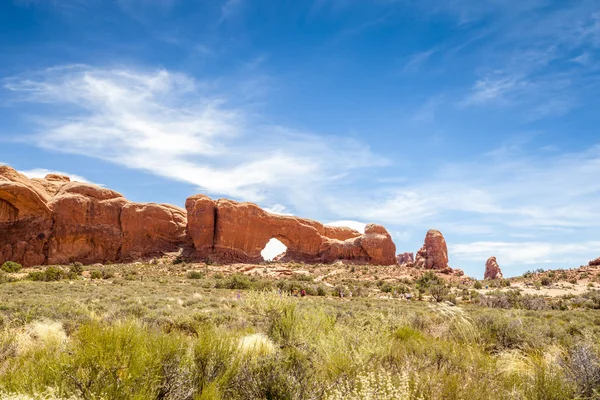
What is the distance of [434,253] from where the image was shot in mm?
52750

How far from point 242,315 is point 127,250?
37.5 metres

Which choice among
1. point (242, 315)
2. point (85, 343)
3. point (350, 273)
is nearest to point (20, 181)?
point (350, 273)

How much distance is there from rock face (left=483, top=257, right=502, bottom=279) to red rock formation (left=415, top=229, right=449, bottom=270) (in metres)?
11.2

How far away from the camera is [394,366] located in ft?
15.4

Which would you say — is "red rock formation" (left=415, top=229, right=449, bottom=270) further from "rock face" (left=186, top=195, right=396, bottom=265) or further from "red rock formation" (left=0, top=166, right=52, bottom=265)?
"red rock formation" (left=0, top=166, right=52, bottom=265)

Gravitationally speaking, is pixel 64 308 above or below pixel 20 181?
below

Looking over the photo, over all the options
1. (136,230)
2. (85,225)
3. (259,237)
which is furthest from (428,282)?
(85,225)

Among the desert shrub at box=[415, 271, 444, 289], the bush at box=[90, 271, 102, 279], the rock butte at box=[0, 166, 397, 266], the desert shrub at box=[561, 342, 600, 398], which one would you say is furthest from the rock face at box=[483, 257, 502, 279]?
the desert shrub at box=[561, 342, 600, 398]

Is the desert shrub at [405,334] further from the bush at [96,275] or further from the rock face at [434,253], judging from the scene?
the rock face at [434,253]

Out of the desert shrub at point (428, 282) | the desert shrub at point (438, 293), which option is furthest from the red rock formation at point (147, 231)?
the desert shrub at point (438, 293)

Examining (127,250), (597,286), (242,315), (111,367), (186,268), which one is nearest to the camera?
(111,367)

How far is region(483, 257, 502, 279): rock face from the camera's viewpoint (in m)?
59.3

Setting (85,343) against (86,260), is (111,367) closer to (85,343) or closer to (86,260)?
(85,343)

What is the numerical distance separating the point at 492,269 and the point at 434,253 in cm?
1395
